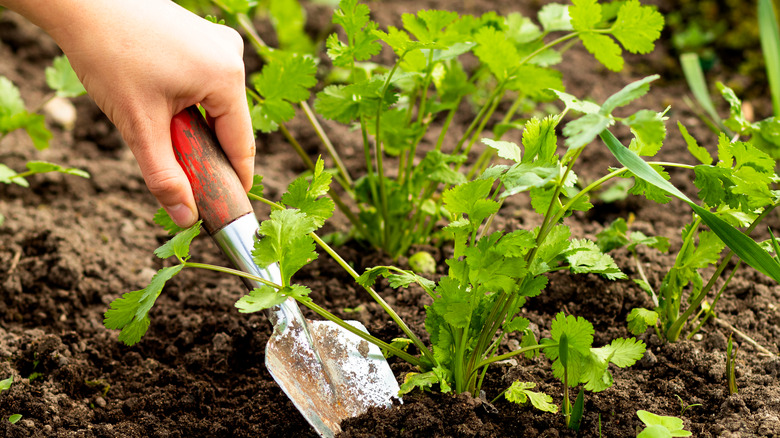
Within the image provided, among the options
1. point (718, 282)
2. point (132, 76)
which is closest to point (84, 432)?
point (132, 76)

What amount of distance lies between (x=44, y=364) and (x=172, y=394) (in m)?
0.36

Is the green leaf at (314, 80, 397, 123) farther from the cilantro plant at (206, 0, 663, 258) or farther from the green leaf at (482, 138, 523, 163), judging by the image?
the green leaf at (482, 138, 523, 163)

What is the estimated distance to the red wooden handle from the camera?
140cm

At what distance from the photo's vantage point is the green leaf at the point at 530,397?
4.46ft

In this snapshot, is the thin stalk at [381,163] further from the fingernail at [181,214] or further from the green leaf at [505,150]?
the fingernail at [181,214]

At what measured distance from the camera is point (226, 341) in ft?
5.82

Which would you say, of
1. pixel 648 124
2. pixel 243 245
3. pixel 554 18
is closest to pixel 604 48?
pixel 554 18

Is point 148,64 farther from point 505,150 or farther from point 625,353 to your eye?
point 625,353

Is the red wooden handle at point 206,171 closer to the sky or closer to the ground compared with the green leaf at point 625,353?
closer to the sky

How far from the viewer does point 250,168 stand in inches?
60.1

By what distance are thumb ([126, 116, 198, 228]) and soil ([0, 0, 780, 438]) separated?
1.76 feet

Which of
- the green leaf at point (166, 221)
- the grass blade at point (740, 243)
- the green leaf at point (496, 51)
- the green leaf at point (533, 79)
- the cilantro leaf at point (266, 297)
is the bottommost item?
the green leaf at point (166, 221)

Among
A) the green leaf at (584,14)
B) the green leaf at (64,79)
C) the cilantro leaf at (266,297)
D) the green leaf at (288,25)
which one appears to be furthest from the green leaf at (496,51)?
the green leaf at (64,79)

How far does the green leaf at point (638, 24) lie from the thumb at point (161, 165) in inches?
40.9
